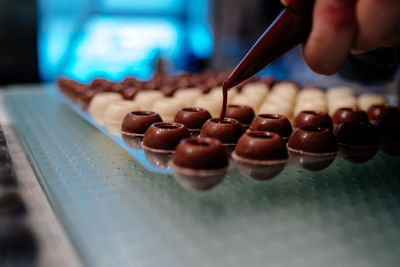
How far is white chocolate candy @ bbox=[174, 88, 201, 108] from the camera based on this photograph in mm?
1705

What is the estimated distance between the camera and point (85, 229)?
0.63m

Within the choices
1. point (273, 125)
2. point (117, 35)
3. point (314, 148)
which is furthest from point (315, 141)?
point (117, 35)

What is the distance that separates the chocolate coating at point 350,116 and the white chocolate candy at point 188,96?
0.62m

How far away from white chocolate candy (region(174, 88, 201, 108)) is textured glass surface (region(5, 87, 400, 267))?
2.35ft

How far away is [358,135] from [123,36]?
5188 millimetres

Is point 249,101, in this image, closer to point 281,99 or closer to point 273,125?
point 281,99

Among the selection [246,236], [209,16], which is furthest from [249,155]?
[209,16]

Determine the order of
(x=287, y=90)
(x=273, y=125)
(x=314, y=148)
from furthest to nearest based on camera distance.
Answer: (x=287, y=90) → (x=273, y=125) → (x=314, y=148)

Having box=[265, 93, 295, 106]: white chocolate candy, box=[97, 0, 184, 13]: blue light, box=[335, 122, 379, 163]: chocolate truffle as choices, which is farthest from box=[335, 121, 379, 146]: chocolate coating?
box=[97, 0, 184, 13]: blue light

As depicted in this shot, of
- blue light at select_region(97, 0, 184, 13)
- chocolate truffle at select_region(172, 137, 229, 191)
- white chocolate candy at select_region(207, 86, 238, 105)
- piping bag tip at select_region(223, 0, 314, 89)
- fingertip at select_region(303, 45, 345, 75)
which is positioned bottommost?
chocolate truffle at select_region(172, 137, 229, 191)

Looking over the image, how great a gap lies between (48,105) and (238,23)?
3.54 meters

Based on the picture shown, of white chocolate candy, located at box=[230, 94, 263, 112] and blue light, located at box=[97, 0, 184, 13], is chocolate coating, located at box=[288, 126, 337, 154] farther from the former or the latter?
blue light, located at box=[97, 0, 184, 13]

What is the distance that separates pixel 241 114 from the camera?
1311 mm

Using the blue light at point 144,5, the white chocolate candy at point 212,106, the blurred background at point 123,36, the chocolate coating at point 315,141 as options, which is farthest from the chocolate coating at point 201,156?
the blue light at point 144,5
